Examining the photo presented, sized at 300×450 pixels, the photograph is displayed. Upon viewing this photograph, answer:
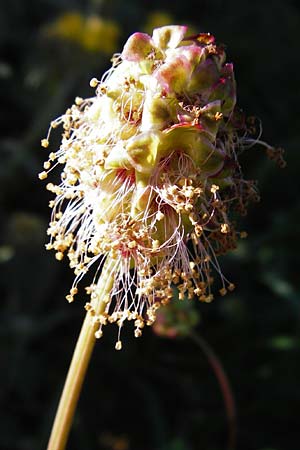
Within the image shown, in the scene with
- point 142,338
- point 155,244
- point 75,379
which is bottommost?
Answer: point 75,379

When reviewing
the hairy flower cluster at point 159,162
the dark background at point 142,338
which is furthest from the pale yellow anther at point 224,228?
the dark background at point 142,338

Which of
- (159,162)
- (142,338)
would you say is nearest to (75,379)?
(159,162)

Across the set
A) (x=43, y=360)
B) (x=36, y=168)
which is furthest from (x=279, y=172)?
(x=43, y=360)

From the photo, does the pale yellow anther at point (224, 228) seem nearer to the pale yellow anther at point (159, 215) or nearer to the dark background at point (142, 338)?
the pale yellow anther at point (159, 215)

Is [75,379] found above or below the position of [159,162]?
below

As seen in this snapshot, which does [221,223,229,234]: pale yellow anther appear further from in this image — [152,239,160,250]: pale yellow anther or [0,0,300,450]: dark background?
[0,0,300,450]: dark background

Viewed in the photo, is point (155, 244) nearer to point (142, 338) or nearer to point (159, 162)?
point (159, 162)

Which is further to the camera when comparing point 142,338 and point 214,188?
point 142,338
